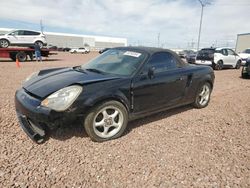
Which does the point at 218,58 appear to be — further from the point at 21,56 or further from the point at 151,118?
the point at 21,56

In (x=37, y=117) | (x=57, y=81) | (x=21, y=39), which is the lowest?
(x=37, y=117)

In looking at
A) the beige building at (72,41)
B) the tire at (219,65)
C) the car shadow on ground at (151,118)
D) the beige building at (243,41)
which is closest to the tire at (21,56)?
the tire at (219,65)

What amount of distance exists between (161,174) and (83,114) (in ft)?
→ 4.23

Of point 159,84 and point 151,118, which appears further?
point 151,118

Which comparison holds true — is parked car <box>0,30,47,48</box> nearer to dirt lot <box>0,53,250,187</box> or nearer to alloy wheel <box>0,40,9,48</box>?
alloy wheel <box>0,40,9,48</box>

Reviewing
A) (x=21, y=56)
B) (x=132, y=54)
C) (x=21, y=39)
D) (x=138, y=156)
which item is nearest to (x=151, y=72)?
(x=132, y=54)

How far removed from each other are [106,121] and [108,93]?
0.46m

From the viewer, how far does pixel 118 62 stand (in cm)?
365

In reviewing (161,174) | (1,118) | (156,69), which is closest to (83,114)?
(161,174)

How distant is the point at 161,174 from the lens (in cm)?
236

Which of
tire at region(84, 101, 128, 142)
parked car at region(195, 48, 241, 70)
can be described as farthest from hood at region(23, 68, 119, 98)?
parked car at region(195, 48, 241, 70)

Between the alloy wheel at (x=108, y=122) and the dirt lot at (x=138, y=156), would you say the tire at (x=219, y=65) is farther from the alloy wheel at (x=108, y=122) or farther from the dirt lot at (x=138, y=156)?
the alloy wheel at (x=108, y=122)

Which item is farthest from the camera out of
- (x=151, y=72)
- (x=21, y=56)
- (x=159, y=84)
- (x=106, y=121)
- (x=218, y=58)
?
(x=21, y=56)

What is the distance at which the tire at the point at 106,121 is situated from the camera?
9.23 feet
